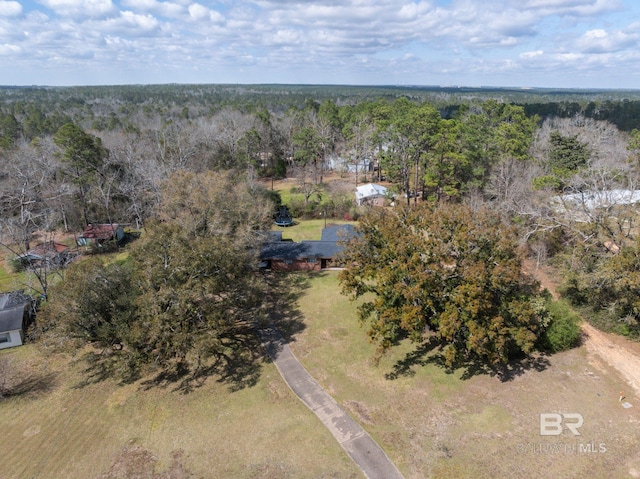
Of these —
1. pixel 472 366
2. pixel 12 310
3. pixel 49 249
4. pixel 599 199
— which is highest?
pixel 599 199

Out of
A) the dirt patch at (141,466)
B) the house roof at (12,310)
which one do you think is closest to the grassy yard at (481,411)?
the dirt patch at (141,466)

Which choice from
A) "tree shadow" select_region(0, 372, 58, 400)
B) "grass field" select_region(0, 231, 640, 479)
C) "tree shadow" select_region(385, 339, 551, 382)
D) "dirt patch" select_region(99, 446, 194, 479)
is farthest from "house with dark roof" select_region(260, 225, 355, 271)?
"dirt patch" select_region(99, 446, 194, 479)

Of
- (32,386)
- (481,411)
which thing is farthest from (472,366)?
(32,386)

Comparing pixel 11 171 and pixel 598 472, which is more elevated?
pixel 11 171

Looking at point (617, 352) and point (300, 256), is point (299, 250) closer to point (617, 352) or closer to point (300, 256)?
point (300, 256)

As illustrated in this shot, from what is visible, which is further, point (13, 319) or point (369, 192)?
point (369, 192)

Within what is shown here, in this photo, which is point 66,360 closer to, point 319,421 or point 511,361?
point 319,421

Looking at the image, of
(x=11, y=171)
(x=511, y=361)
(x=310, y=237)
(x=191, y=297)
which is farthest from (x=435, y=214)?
(x=11, y=171)
